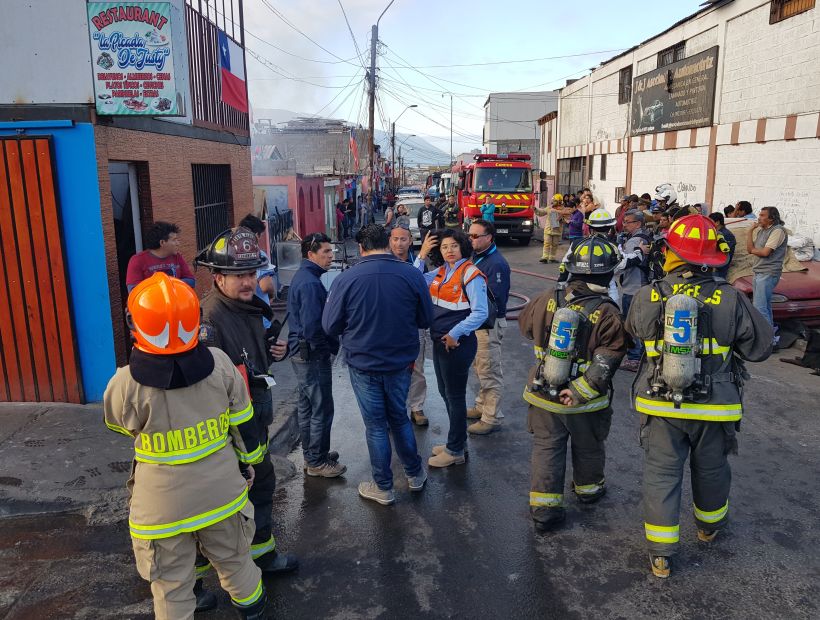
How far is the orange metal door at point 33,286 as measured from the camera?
17.3 feet

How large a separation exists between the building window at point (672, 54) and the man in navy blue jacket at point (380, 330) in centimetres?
1574

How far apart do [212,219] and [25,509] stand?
5.83m

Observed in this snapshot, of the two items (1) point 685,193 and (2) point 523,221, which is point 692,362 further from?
A: (2) point 523,221

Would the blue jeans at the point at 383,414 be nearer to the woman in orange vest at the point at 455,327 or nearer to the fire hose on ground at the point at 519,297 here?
the woman in orange vest at the point at 455,327

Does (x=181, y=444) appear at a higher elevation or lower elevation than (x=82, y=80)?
lower

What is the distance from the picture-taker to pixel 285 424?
5.56 m

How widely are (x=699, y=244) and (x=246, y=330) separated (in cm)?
254

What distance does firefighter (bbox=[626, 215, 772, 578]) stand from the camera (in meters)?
3.33

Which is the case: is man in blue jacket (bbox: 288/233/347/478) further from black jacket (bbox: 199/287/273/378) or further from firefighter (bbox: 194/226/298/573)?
firefighter (bbox: 194/226/298/573)

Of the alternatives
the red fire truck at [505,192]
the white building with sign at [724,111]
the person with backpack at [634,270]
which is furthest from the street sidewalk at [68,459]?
the red fire truck at [505,192]

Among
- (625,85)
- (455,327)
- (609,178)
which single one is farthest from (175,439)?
(609,178)

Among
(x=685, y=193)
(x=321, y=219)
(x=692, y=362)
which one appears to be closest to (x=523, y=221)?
(x=685, y=193)

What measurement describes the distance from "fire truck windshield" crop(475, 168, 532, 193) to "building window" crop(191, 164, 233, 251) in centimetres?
1175

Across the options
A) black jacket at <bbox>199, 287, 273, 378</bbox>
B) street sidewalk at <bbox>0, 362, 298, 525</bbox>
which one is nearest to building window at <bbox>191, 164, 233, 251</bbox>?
street sidewalk at <bbox>0, 362, 298, 525</bbox>
